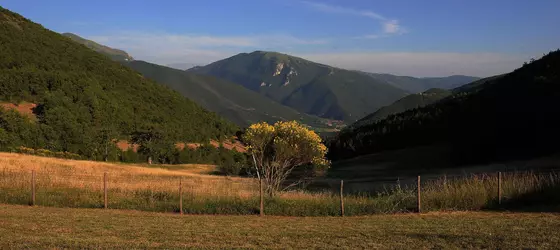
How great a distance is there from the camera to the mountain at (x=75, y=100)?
77688 mm

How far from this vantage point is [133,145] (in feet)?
295

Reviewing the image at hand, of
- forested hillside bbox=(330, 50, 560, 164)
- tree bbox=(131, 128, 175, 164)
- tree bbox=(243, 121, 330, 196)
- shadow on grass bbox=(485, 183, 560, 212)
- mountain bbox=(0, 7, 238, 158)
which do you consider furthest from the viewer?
tree bbox=(131, 128, 175, 164)

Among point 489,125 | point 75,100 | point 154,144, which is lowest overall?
point 154,144

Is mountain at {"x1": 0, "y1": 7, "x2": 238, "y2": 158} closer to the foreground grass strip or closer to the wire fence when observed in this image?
the wire fence

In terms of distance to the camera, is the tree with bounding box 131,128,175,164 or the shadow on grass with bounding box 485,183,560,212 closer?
the shadow on grass with bounding box 485,183,560,212

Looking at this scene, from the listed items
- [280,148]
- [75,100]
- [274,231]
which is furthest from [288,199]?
[75,100]

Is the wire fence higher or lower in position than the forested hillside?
lower

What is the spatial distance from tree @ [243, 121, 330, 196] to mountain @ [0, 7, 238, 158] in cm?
5783

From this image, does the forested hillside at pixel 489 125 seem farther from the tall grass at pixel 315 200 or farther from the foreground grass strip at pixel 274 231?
the foreground grass strip at pixel 274 231

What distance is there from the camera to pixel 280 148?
73.7ft

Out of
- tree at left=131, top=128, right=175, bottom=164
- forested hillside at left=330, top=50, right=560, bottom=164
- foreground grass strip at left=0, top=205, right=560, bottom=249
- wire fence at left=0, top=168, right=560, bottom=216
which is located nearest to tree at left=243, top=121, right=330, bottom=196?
wire fence at left=0, top=168, right=560, bottom=216

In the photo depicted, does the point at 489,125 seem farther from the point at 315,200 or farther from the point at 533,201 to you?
the point at 315,200

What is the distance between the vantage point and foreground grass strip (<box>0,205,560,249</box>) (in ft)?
34.9

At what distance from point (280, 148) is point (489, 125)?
49.2m
